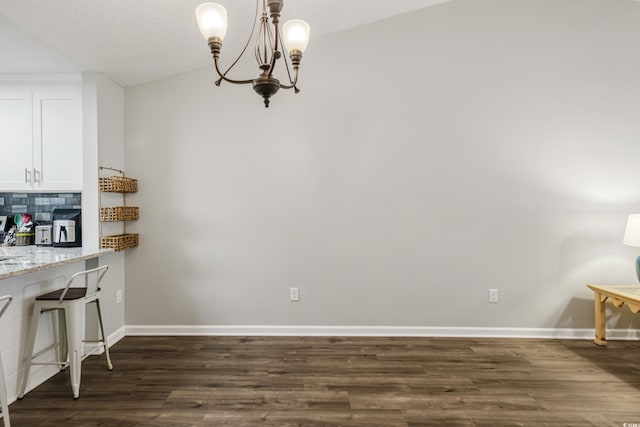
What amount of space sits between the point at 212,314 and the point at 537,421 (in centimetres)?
260

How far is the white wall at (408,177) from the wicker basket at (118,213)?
134 millimetres

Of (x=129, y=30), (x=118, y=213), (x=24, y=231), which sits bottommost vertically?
(x=24, y=231)

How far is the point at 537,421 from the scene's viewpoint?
198cm

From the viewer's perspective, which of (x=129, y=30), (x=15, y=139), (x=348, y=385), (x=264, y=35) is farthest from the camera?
(x=15, y=139)

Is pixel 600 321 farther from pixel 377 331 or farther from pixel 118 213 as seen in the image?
pixel 118 213

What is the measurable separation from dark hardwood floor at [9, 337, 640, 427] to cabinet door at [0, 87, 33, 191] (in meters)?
1.63

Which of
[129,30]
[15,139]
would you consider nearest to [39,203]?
[15,139]

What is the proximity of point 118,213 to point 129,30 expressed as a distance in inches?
56.0

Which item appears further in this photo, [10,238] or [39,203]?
[39,203]

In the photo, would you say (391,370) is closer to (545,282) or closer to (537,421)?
(537,421)

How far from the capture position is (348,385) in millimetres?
2355

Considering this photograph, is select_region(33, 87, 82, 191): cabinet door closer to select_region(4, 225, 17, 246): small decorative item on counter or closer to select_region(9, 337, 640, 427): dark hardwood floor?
select_region(4, 225, 17, 246): small decorative item on counter

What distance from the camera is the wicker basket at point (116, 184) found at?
290 cm

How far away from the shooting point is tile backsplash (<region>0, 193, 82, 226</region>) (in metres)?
3.23
